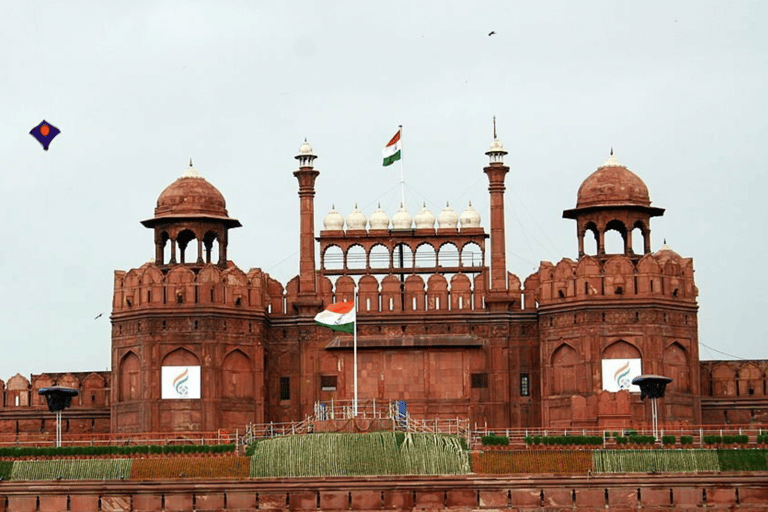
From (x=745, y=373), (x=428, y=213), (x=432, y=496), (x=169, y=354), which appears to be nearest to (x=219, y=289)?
(x=169, y=354)

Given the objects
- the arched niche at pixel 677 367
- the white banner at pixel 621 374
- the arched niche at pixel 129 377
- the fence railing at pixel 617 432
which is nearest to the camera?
the fence railing at pixel 617 432

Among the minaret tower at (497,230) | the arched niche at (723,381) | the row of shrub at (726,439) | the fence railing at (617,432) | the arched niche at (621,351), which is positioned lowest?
the row of shrub at (726,439)

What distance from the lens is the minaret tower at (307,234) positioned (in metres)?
83.7

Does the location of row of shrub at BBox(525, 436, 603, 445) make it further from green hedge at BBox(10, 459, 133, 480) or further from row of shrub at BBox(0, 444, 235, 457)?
green hedge at BBox(10, 459, 133, 480)

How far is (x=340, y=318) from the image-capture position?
257ft

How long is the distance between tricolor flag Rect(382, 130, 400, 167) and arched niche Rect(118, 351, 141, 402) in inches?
554

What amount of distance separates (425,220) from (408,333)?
5246mm

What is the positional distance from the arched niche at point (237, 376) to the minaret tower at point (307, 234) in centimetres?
393

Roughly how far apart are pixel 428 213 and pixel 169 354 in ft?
43.7

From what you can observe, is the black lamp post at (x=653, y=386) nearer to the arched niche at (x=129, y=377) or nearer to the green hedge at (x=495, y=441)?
the green hedge at (x=495, y=441)

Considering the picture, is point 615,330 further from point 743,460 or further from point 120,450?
point 120,450

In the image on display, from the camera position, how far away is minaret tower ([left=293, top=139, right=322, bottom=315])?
83688mm

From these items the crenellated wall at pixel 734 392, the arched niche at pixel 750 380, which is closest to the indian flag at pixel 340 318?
the crenellated wall at pixel 734 392

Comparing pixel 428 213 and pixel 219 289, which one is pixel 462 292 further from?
pixel 219 289
